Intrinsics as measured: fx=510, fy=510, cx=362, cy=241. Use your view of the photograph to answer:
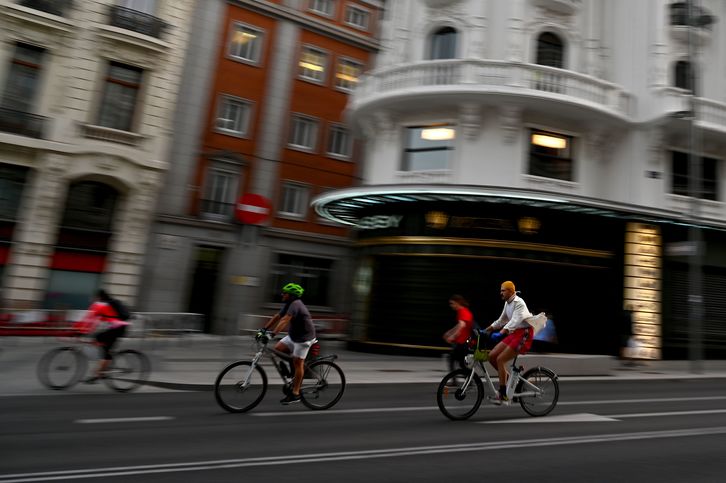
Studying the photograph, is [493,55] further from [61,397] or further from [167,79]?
[61,397]

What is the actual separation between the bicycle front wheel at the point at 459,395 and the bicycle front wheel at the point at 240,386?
102 inches

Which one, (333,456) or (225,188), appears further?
(225,188)

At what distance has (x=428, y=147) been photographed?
17688 mm

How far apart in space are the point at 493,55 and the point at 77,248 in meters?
16.4

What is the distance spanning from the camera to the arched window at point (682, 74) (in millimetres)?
18875

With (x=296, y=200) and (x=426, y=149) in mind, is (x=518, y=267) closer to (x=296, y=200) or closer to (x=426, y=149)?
(x=426, y=149)

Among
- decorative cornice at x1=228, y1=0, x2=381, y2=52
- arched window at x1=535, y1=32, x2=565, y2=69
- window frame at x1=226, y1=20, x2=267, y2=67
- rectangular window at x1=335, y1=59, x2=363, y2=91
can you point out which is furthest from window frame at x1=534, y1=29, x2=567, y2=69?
window frame at x1=226, y1=20, x2=267, y2=67

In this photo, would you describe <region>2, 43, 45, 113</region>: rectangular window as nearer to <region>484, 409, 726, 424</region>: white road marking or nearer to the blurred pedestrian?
<region>484, 409, 726, 424</region>: white road marking

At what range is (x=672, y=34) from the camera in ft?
61.7

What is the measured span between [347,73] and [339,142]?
3689mm

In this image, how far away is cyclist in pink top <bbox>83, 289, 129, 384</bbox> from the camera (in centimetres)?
864

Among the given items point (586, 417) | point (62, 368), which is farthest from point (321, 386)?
point (62, 368)

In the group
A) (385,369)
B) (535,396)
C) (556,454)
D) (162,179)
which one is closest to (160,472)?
(556,454)

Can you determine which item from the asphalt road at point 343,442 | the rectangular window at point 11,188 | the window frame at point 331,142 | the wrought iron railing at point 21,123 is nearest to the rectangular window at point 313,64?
the window frame at point 331,142
